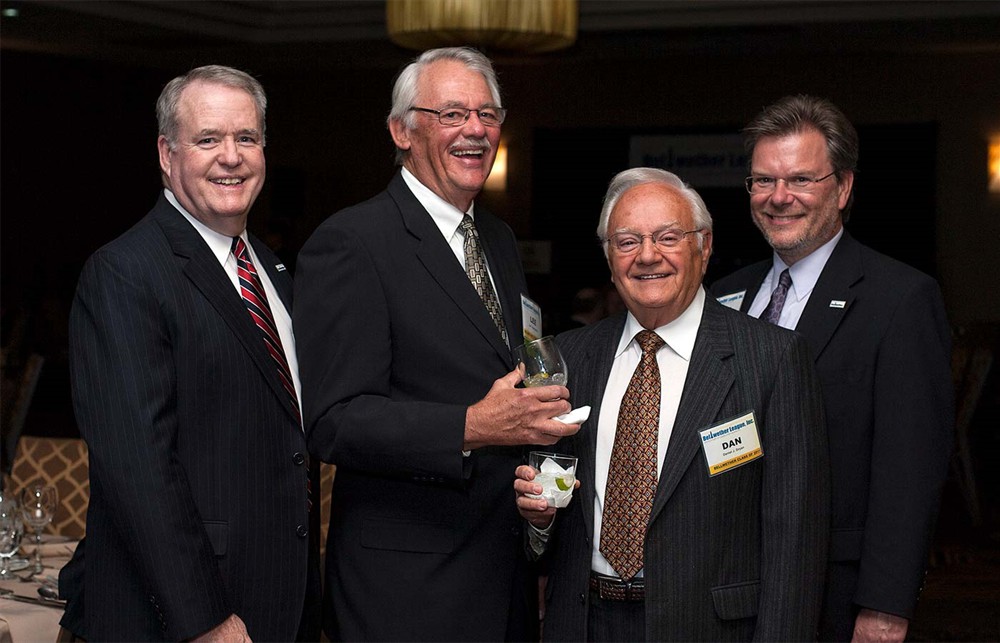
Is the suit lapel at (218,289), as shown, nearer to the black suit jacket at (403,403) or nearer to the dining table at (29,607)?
the black suit jacket at (403,403)

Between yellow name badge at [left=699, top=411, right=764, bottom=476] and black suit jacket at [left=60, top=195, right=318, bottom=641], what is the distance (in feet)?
2.75

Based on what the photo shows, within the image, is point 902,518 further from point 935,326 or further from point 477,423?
point 477,423

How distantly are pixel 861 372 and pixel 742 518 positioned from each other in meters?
0.48

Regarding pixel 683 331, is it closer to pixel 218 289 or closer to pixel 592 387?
pixel 592 387

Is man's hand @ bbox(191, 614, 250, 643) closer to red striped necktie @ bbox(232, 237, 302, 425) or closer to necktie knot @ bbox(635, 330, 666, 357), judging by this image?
red striped necktie @ bbox(232, 237, 302, 425)

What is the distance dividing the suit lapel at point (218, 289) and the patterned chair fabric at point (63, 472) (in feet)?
6.08

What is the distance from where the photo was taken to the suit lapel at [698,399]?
225cm

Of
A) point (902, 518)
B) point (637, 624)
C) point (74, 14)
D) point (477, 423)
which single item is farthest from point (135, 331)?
point (74, 14)

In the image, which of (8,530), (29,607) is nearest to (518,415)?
(29,607)

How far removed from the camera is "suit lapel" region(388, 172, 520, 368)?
8.13 feet

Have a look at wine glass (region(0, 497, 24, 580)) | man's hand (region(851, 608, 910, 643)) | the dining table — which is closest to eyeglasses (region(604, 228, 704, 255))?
man's hand (region(851, 608, 910, 643))

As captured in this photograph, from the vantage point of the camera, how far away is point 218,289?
7.77ft

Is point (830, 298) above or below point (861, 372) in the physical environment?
above

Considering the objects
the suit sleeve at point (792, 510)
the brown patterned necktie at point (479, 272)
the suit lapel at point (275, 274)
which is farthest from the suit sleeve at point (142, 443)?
the suit sleeve at point (792, 510)
